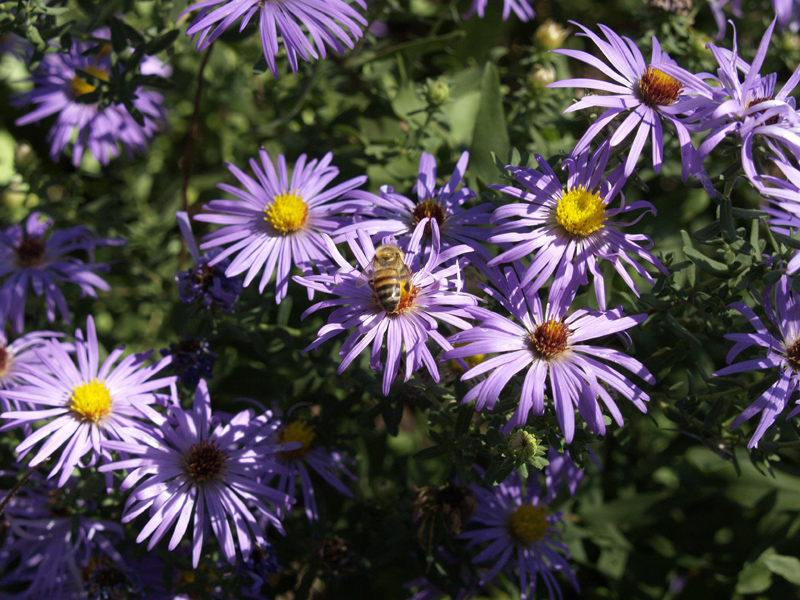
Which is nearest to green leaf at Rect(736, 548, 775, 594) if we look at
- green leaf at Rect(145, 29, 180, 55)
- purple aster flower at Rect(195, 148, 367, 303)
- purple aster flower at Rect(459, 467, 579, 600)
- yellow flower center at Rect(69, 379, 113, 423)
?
purple aster flower at Rect(459, 467, 579, 600)

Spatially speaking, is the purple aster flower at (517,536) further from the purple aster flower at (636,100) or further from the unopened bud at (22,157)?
the unopened bud at (22,157)

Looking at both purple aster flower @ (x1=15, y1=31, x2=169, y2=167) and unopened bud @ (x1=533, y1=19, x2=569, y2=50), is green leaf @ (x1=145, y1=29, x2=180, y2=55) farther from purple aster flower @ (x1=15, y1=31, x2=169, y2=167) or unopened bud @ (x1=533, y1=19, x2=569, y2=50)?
unopened bud @ (x1=533, y1=19, x2=569, y2=50)

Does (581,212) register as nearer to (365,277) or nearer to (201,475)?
(365,277)

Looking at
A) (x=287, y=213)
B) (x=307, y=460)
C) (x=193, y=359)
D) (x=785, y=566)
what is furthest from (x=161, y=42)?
(x=785, y=566)

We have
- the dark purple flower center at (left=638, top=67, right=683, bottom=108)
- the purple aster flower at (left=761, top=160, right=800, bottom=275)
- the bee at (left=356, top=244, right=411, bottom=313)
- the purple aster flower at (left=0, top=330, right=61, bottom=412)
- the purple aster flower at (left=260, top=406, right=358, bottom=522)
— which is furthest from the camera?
the purple aster flower at (left=0, top=330, right=61, bottom=412)

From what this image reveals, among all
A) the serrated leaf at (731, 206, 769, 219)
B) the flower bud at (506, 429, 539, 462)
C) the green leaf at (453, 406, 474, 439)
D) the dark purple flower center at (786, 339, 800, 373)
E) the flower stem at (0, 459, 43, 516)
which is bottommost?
the flower bud at (506, 429, 539, 462)

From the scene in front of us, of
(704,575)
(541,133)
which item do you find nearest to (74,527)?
(541,133)

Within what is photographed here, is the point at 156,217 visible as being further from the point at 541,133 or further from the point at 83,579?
the point at 541,133
